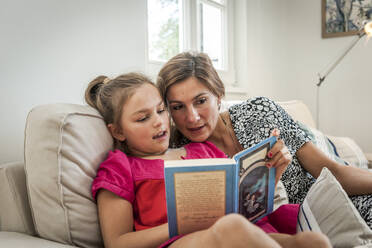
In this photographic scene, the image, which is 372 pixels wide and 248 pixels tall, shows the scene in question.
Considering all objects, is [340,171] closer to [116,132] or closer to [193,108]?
[193,108]

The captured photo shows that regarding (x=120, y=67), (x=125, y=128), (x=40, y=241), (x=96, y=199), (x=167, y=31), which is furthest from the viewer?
(x=167, y=31)

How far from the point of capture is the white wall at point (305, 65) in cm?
299

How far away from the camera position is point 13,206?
2.94ft

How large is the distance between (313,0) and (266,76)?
0.95 metres

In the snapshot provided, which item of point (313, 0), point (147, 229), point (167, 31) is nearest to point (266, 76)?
point (313, 0)

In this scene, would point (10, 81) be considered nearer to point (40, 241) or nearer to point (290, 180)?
point (40, 241)

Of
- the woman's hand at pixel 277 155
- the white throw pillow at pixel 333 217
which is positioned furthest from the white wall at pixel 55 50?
the white throw pillow at pixel 333 217

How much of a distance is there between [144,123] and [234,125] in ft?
1.53

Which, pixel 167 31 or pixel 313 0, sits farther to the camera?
pixel 313 0

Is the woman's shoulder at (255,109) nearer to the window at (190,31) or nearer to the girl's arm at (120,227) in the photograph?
the girl's arm at (120,227)

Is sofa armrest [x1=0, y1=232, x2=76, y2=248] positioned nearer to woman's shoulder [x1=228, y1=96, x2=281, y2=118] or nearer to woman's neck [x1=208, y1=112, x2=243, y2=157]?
woman's neck [x1=208, y1=112, x2=243, y2=157]

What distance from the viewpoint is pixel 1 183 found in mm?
898

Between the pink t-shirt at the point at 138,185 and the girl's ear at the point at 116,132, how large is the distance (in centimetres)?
10

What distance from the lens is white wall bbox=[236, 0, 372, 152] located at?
2.99m
